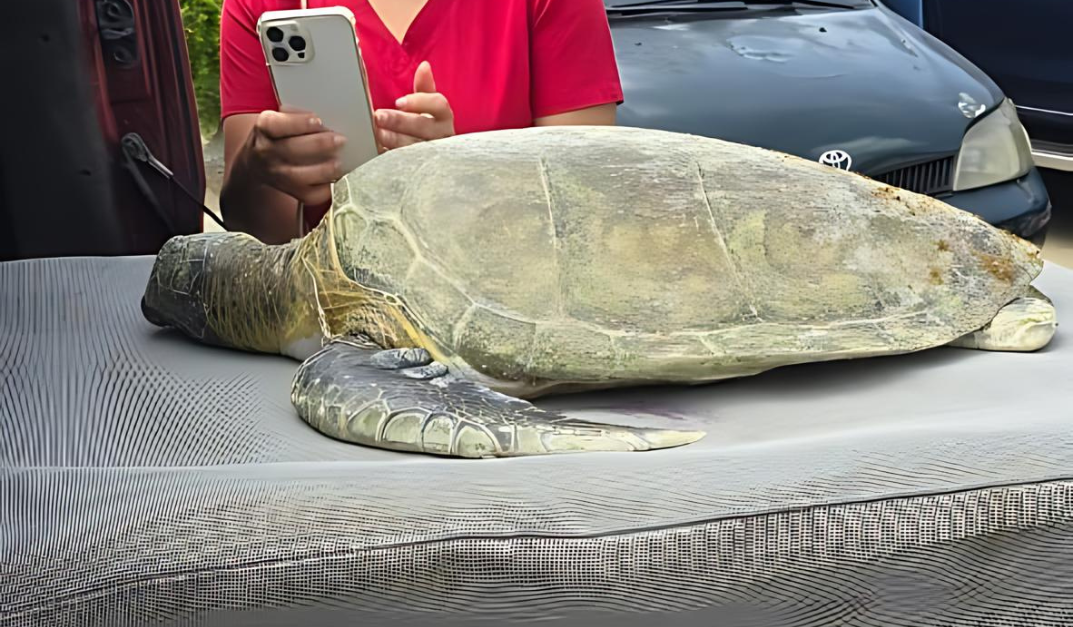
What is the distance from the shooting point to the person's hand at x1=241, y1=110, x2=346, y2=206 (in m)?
1.10

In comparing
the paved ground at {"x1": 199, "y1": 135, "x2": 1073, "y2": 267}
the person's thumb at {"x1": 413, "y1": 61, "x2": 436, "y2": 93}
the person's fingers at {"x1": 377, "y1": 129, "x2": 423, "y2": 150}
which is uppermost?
the person's thumb at {"x1": 413, "y1": 61, "x2": 436, "y2": 93}

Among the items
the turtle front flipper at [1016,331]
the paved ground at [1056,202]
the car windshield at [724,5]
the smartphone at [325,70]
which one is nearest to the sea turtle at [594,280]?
the turtle front flipper at [1016,331]

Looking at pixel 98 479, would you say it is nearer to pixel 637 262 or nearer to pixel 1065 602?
pixel 637 262

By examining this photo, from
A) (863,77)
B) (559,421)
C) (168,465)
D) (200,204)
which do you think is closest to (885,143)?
(863,77)

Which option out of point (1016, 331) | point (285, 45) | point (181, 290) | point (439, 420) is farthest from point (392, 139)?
point (1016, 331)

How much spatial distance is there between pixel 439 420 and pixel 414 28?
713 mm

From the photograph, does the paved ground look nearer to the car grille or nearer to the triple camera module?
the car grille

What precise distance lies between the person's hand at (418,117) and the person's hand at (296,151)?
56 millimetres

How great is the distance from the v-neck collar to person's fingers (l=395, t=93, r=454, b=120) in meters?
0.23

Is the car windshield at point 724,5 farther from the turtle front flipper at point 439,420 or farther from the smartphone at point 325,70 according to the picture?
the turtle front flipper at point 439,420

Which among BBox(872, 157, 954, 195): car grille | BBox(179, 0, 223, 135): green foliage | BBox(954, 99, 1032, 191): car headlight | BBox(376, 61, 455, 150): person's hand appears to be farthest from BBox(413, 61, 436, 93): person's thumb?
BBox(179, 0, 223, 135): green foliage

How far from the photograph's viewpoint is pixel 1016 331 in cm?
92

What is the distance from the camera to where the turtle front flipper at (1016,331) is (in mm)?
915

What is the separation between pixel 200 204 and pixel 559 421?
38.7 inches
